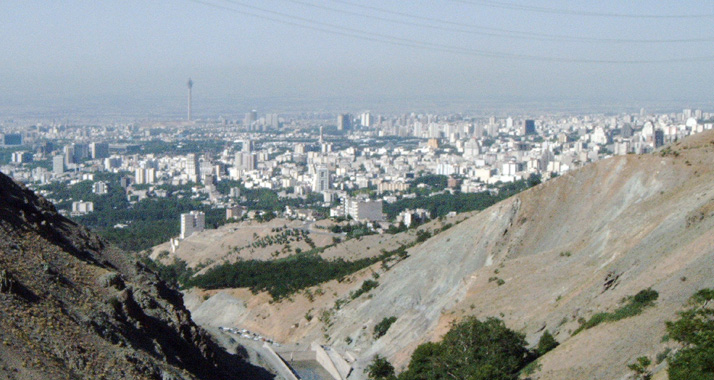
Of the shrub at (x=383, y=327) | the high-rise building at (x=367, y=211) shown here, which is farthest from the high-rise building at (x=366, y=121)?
the shrub at (x=383, y=327)

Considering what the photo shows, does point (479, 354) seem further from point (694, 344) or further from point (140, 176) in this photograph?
point (140, 176)

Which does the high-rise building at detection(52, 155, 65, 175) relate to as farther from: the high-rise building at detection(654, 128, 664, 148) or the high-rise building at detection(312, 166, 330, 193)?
the high-rise building at detection(654, 128, 664, 148)

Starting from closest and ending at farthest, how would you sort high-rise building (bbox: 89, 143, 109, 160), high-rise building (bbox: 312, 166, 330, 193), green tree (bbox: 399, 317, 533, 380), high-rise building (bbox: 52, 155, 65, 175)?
green tree (bbox: 399, 317, 533, 380), high-rise building (bbox: 312, 166, 330, 193), high-rise building (bbox: 52, 155, 65, 175), high-rise building (bbox: 89, 143, 109, 160)

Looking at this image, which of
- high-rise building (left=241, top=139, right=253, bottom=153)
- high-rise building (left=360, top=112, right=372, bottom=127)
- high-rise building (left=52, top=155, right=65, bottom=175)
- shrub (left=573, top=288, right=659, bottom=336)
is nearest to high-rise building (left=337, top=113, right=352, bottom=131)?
high-rise building (left=360, top=112, right=372, bottom=127)

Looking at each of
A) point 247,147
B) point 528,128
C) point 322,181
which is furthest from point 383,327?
point 528,128

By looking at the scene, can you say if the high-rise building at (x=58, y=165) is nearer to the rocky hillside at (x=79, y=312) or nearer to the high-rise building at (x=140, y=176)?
the high-rise building at (x=140, y=176)

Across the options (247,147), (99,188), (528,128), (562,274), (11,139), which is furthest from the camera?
(528,128)
